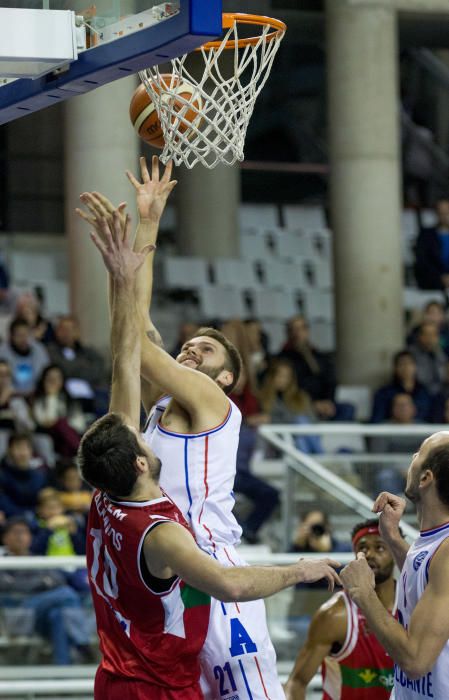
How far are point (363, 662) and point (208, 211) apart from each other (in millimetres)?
11928

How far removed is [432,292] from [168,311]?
3.11m

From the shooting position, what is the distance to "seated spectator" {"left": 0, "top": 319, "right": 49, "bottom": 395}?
11516 mm

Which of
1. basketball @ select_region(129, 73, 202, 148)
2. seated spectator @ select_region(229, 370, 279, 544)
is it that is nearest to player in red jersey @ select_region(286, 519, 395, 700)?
basketball @ select_region(129, 73, 202, 148)

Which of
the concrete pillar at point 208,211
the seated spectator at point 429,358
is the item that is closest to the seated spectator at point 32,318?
the seated spectator at point 429,358

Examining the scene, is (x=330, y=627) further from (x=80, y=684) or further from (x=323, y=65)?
(x=323, y=65)

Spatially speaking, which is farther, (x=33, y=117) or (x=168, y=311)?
(x=33, y=117)

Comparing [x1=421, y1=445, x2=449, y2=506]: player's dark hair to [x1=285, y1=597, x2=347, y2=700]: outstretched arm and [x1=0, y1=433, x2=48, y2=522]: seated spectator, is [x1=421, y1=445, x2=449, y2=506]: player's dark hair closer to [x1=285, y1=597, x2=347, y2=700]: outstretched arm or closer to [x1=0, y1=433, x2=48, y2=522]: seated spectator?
[x1=285, y1=597, x2=347, y2=700]: outstretched arm

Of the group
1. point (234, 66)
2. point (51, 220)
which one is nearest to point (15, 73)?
point (234, 66)

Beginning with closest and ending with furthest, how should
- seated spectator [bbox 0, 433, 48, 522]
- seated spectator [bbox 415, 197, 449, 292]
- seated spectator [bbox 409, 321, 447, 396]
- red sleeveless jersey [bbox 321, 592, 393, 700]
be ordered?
red sleeveless jersey [bbox 321, 592, 393, 700]
seated spectator [bbox 0, 433, 48, 522]
seated spectator [bbox 409, 321, 447, 396]
seated spectator [bbox 415, 197, 449, 292]

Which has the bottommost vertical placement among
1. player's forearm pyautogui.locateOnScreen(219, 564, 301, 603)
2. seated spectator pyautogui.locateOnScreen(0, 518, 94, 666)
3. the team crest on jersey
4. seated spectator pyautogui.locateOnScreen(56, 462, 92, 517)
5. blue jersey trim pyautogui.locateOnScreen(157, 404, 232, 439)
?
seated spectator pyautogui.locateOnScreen(0, 518, 94, 666)

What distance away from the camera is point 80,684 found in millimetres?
7621

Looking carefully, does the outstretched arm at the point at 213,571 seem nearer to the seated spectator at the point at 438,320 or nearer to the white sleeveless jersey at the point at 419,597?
the white sleeveless jersey at the point at 419,597

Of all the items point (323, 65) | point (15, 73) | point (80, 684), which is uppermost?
point (323, 65)

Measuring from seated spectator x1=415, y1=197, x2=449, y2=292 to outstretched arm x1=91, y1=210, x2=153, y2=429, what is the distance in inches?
379
